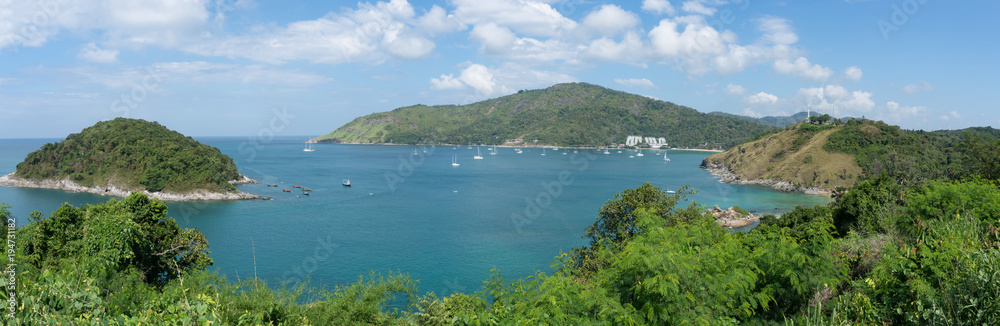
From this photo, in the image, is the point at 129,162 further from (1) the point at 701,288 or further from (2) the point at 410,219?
(1) the point at 701,288

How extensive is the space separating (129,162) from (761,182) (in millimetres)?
82504

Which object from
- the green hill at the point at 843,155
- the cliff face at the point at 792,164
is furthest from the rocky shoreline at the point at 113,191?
the green hill at the point at 843,155

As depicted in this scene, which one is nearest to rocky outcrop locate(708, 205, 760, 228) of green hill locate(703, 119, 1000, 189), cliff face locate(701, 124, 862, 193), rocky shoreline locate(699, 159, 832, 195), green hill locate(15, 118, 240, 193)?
rocky shoreline locate(699, 159, 832, 195)

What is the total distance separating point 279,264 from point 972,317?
30.4 m

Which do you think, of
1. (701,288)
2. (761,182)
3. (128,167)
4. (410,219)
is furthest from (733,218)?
(128,167)

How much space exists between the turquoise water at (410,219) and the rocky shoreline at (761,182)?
227cm

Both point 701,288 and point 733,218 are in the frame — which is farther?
point 733,218

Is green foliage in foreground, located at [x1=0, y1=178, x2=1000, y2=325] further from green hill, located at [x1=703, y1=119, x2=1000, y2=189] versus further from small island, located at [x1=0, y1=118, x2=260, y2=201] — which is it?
green hill, located at [x1=703, y1=119, x2=1000, y2=189]

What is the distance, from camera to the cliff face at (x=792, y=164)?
6133 centimetres

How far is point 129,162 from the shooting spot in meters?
54.9

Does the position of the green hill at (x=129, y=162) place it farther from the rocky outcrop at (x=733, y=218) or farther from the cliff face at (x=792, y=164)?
the cliff face at (x=792, y=164)

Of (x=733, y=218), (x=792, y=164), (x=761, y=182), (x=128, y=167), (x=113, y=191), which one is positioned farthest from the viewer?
(x=761, y=182)

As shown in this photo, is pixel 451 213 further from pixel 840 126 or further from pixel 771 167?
pixel 840 126

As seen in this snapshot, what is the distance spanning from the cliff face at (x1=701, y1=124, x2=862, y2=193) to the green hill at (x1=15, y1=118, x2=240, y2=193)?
71040 mm
